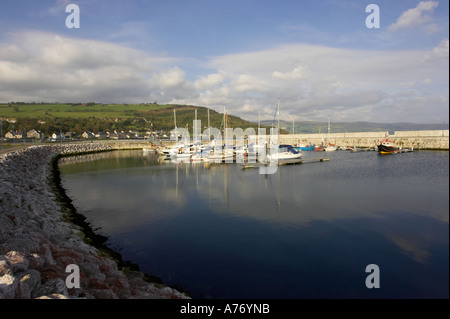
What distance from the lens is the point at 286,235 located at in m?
12.8

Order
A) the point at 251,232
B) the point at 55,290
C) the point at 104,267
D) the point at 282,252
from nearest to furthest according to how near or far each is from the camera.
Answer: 1. the point at 55,290
2. the point at 104,267
3. the point at 282,252
4. the point at 251,232

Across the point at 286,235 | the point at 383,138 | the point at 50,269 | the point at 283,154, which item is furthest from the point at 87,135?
the point at 50,269

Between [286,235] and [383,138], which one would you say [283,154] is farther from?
[383,138]

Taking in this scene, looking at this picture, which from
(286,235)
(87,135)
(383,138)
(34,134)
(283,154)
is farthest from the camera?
(87,135)

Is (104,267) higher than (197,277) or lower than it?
higher

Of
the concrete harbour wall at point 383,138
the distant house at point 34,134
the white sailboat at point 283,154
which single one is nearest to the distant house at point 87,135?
the distant house at point 34,134

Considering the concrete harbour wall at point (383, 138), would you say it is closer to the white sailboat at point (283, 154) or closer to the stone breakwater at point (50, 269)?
the white sailboat at point (283, 154)

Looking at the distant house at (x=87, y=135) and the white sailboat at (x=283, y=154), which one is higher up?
the distant house at (x=87, y=135)

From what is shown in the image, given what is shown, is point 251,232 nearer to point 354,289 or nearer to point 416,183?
point 354,289

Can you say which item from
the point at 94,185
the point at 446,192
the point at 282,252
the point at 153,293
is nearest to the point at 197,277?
the point at 153,293

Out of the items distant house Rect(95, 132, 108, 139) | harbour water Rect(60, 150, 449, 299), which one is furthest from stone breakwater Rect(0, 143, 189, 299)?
distant house Rect(95, 132, 108, 139)

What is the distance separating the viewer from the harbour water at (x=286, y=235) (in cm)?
856

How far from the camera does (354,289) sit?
852cm
